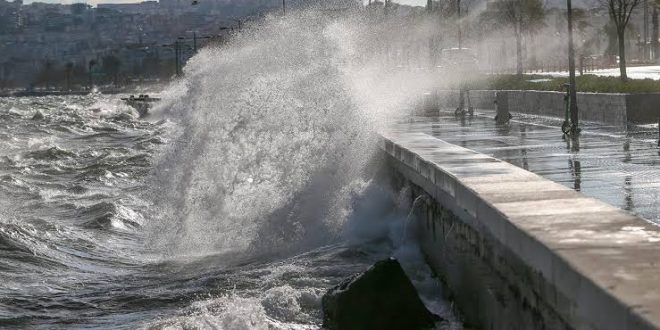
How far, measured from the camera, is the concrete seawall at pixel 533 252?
536cm

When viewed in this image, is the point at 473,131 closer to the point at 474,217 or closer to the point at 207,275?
the point at 207,275

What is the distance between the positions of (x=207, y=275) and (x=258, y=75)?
11.8m

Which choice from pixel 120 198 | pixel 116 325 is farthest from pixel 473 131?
pixel 116 325

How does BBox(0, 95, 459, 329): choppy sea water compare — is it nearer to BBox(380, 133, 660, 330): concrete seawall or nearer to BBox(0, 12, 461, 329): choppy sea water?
BBox(0, 12, 461, 329): choppy sea water

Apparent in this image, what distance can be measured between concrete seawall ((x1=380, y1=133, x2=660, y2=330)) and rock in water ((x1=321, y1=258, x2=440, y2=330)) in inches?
16.5

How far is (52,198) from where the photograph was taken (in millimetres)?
24844

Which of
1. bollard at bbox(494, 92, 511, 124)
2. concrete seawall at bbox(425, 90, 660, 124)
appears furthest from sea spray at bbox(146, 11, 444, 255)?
concrete seawall at bbox(425, 90, 660, 124)

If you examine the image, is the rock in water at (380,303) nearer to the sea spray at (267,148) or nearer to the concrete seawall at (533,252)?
the concrete seawall at (533,252)

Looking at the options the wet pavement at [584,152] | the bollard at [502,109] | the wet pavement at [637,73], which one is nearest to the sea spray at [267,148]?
the wet pavement at [584,152]

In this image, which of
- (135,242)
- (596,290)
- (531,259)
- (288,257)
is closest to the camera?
(596,290)

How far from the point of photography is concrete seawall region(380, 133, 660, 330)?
17.6ft

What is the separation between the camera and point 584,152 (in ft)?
52.6

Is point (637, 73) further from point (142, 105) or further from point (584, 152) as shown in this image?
point (142, 105)

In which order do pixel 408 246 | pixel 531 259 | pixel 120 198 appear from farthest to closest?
pixel 120 198, pixel 408 246, pixel 531 259
